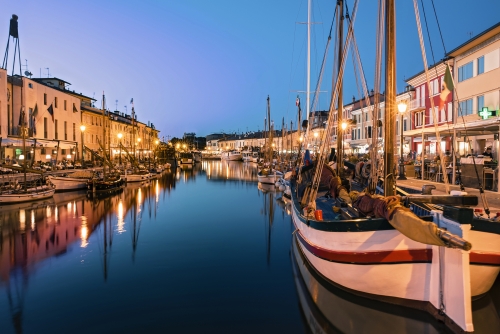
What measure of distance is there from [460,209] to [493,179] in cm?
1203

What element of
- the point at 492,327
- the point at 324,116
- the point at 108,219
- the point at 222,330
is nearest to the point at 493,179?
the point at 492,327

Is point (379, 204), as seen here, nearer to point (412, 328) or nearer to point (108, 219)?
point (412, 328)

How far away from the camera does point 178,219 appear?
70.6 feet

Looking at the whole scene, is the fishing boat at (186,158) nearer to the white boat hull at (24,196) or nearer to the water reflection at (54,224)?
the water reflection at (54,224)

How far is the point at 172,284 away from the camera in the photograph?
10430 mm

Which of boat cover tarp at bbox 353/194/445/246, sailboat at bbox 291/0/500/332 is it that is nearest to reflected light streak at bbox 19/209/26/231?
sailboat at bbox 291/0/500/332

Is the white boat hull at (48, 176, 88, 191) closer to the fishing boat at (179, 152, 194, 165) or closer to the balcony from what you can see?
the balcony

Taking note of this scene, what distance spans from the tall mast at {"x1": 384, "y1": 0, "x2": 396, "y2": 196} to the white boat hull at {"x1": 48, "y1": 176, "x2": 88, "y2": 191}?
2859cm

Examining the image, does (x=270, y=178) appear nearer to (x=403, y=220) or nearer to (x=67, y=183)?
(x=67, y=183)

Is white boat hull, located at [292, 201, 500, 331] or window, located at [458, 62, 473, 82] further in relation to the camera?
window, located at [458, 62, 473, 82]

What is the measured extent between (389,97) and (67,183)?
1175 inches

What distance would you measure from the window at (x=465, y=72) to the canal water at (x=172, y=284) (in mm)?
18964

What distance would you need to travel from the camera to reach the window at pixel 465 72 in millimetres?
28103

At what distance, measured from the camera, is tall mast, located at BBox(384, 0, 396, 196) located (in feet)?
29.9
